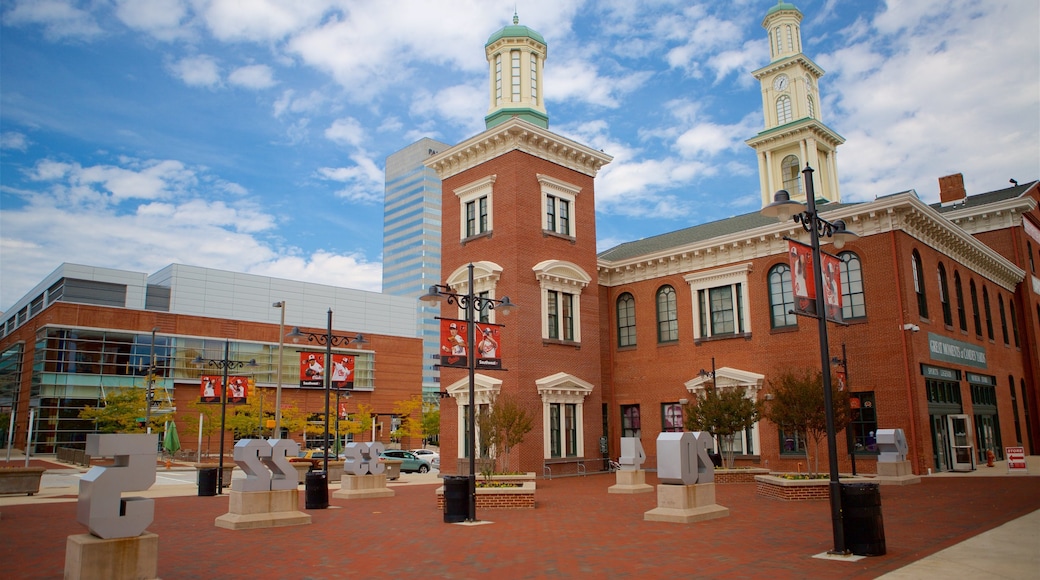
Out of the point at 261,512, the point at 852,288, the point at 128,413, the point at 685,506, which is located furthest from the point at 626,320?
the point at 128,413

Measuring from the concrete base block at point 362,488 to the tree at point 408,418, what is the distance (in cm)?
5402

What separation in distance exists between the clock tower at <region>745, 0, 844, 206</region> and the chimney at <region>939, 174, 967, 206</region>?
22.7 feet

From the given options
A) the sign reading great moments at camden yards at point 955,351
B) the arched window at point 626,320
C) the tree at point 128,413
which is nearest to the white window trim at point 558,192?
the arched window at point 626,320

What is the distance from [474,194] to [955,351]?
75.0 ft

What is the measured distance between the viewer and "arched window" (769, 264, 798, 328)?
3222 cm

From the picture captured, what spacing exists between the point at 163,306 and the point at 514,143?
6856 cm

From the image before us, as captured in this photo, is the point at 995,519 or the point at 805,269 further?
the point at 995,519

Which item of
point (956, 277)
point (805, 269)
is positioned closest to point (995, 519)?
point (805, 269)

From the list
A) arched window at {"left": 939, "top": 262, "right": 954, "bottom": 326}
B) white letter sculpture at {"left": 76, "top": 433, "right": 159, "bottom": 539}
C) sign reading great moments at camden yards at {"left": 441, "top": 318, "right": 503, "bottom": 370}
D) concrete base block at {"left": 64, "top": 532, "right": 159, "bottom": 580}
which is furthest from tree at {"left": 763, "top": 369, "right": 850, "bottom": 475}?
concrete base block at {"left": 64, "top": 532, "right": 159, "bottom": 580}

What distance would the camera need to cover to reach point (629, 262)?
38.1m

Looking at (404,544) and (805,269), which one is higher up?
(805,269)

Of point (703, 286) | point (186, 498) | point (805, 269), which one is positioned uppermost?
point (703, 286)

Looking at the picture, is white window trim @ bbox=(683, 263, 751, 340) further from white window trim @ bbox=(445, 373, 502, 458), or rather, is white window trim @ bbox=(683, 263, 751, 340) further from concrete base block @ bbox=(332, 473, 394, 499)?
concrete base block @ bbox=(332, 473, 394, 499)

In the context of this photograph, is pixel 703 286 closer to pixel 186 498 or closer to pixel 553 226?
pixel 553 226
